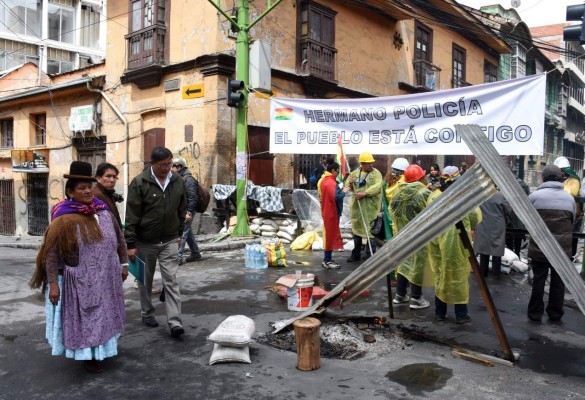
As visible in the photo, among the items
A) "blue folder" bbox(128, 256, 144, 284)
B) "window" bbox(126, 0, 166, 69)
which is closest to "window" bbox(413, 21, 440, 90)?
"window" bbox(126, 0, 166, 69)

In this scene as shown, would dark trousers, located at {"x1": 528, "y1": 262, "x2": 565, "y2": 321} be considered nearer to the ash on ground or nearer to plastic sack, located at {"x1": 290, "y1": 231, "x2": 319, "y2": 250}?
the ash on ground

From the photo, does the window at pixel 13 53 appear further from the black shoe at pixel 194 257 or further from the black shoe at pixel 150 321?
the black shoe at pixel 150 321

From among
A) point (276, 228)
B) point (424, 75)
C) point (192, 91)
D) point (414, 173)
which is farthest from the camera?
point (424, 75)

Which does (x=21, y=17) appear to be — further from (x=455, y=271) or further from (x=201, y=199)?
(x=455, y=271)

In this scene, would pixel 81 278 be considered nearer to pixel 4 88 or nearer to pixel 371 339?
pixel 371 339

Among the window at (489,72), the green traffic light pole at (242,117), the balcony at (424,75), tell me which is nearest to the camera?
the green traffic light pole at (242,117)

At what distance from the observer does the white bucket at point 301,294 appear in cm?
573

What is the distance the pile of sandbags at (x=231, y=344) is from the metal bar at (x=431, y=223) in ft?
3.18

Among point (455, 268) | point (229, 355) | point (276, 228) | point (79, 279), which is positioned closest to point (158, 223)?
point (79, 279)

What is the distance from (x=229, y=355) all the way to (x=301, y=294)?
5.44ft

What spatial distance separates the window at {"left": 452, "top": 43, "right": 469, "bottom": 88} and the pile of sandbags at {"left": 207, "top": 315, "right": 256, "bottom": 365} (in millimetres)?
20859

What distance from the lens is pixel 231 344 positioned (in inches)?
168

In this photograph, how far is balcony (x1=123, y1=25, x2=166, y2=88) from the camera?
14.2 metres

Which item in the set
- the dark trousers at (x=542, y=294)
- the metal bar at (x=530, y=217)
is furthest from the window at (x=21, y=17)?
the metal bar at (x=530, y=217)
